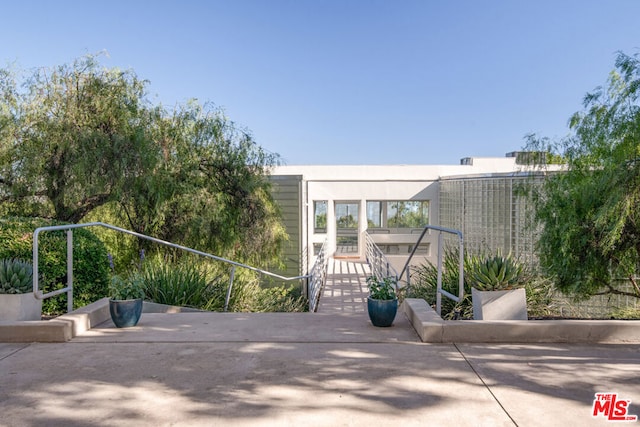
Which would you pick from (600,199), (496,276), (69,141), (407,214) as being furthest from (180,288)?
(407,214)

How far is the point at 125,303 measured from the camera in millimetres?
4246

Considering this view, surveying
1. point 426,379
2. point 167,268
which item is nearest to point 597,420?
point 426,379

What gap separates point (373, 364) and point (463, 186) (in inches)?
531

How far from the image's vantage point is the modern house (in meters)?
15.1

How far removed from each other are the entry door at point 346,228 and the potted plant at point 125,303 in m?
16.2

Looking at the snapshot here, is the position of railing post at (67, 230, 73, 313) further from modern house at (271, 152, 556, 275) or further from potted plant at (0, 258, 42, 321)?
modern house at (271, 152, 556, 275)

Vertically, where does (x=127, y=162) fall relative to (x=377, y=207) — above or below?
above

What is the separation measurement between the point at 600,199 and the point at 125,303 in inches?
232

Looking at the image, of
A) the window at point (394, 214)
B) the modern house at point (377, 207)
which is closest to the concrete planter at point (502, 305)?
the modern house at point (377, 207)

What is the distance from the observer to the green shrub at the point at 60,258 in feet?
17.4

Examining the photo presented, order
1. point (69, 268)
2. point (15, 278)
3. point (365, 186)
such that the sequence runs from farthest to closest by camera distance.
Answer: point (365, 186), point (69, 268), point (15, 278)

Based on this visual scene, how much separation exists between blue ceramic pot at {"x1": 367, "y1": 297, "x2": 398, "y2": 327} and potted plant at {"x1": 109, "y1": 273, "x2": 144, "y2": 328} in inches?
88.6

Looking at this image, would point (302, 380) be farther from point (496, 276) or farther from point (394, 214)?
point (394, 214)

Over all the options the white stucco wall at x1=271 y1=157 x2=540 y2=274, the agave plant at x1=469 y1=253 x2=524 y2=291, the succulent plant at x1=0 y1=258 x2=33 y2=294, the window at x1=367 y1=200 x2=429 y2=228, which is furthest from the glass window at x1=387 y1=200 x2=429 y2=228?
the succulent plant at x1=0 y1=258 x2=33 y2=294
